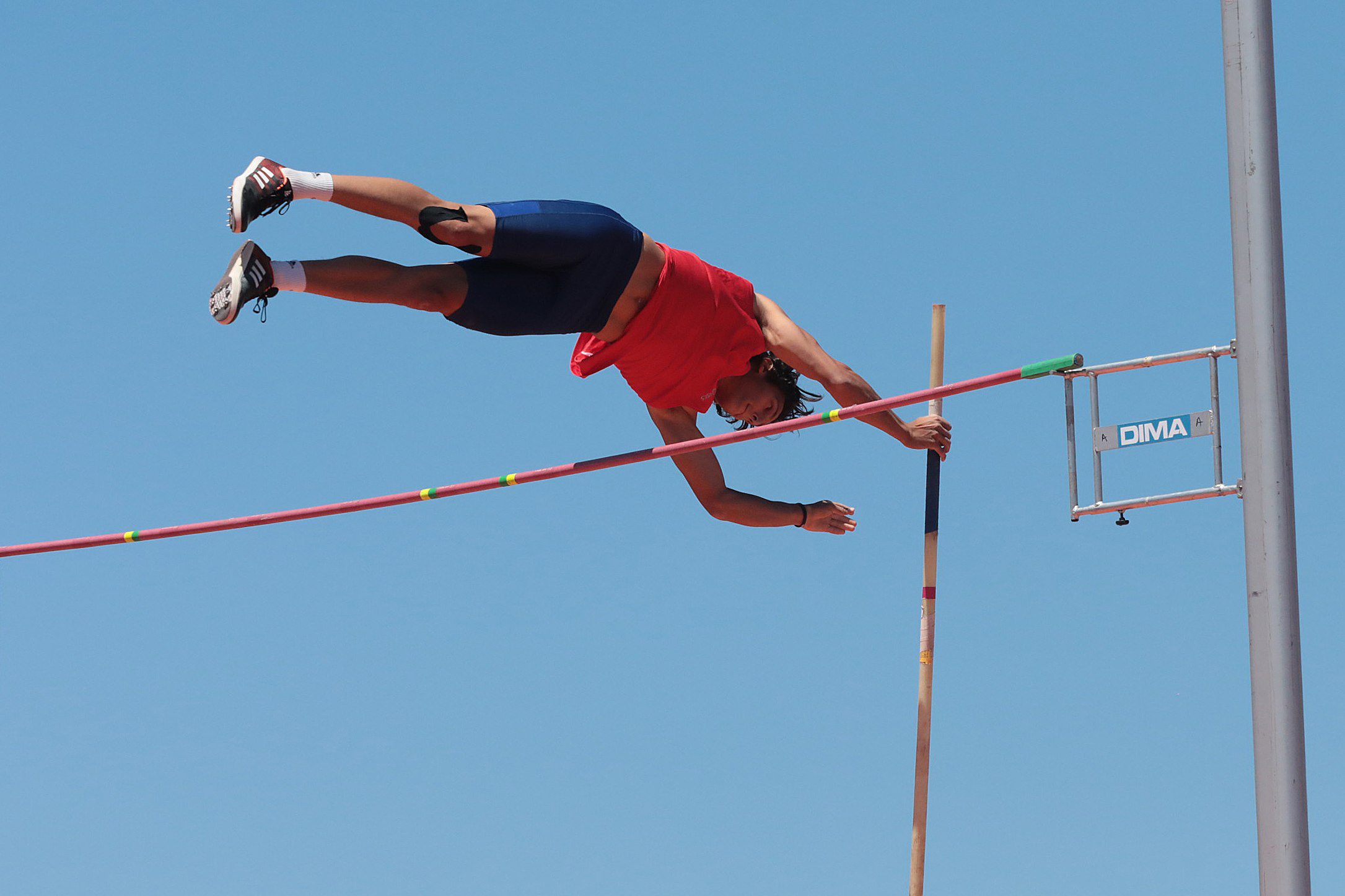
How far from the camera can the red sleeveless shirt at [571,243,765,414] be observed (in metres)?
8.03

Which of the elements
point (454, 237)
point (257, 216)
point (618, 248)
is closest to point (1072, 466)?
point (618, 248)

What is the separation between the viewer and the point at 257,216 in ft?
22.4

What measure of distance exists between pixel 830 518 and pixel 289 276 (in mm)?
3300

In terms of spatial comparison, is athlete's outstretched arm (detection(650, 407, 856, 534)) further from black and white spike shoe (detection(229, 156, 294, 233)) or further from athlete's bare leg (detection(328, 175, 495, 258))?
black and white spike shoe (detection(229, 156, 294, 233))

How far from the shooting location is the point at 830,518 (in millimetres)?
9141

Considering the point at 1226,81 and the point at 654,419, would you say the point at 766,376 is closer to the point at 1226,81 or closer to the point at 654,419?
the point at 654,419

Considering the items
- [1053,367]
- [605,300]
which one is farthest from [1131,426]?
[605,300]

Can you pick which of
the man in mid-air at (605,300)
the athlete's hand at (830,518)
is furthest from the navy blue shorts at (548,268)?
the athlete's hand at (830,518)

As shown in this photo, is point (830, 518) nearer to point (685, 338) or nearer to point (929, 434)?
point (929, 434)

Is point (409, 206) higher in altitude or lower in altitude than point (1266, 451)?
higher

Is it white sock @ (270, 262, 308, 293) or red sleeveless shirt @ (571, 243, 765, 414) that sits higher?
red sleeveless shirt @ (571, 243, 765, 414)

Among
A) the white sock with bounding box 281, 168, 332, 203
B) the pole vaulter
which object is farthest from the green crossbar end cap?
the white sock with bounding box 281, 168, 332, 203

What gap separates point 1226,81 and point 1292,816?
100 inches

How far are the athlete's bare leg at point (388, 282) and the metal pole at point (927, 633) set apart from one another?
2627 mm
